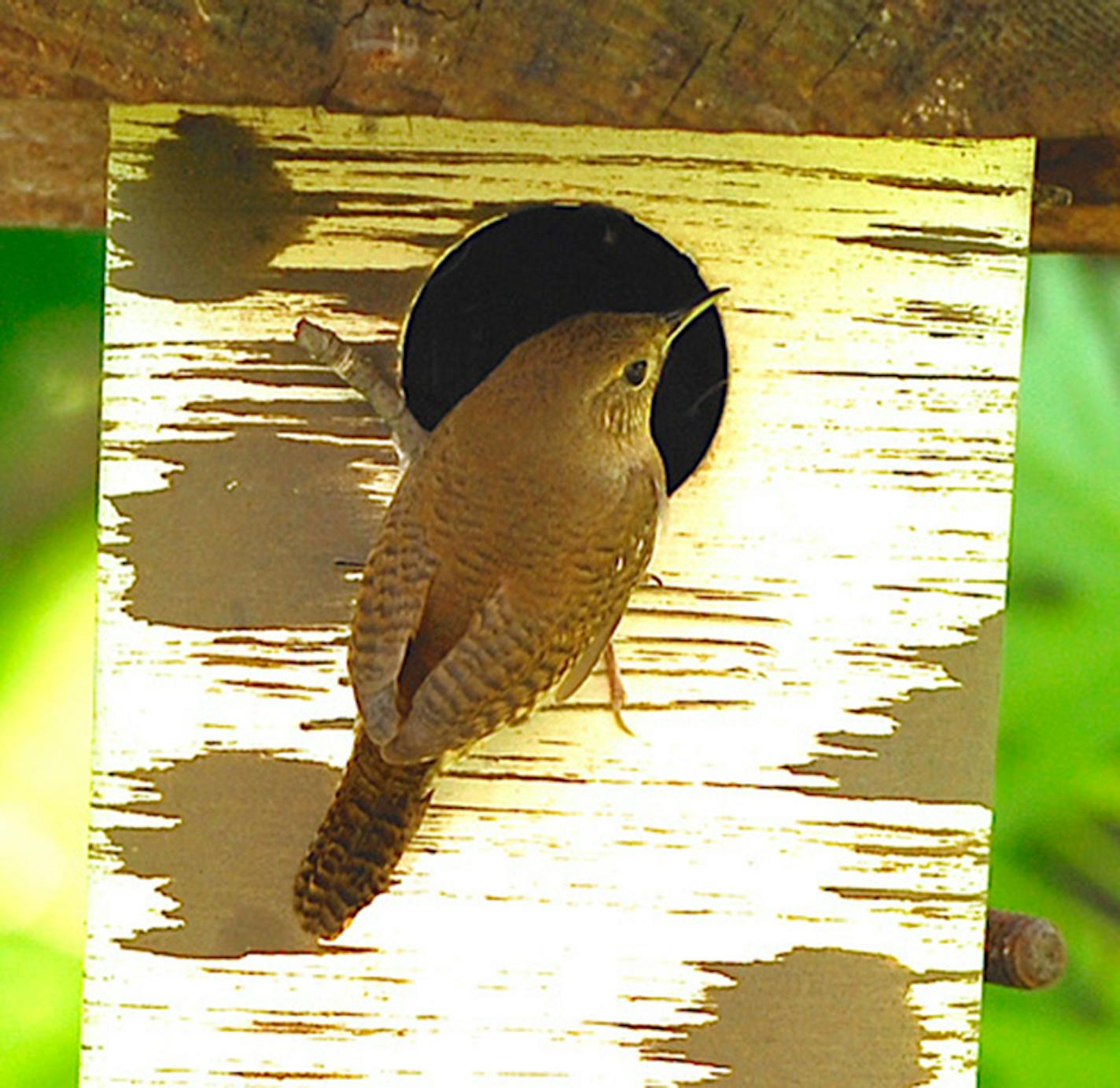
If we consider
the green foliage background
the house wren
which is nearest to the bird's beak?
the house wren

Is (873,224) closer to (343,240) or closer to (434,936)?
(343,240)

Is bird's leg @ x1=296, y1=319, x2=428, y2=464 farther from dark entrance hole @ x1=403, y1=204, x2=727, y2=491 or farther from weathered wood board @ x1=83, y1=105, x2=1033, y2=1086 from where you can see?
dark entrance hole @ x1=403, y1=204, x2=727, y2=491

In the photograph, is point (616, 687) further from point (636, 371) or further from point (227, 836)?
point (227, 836)

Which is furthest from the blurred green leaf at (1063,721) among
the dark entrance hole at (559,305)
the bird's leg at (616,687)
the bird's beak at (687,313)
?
the bird's beak at (687,313)

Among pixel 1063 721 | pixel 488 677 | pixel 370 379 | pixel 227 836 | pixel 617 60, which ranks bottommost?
pixel 227 836

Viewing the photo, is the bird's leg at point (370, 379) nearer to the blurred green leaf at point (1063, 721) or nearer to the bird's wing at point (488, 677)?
the bird's wing at point (488, 677)

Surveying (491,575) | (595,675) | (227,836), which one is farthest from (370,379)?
(227,836)
